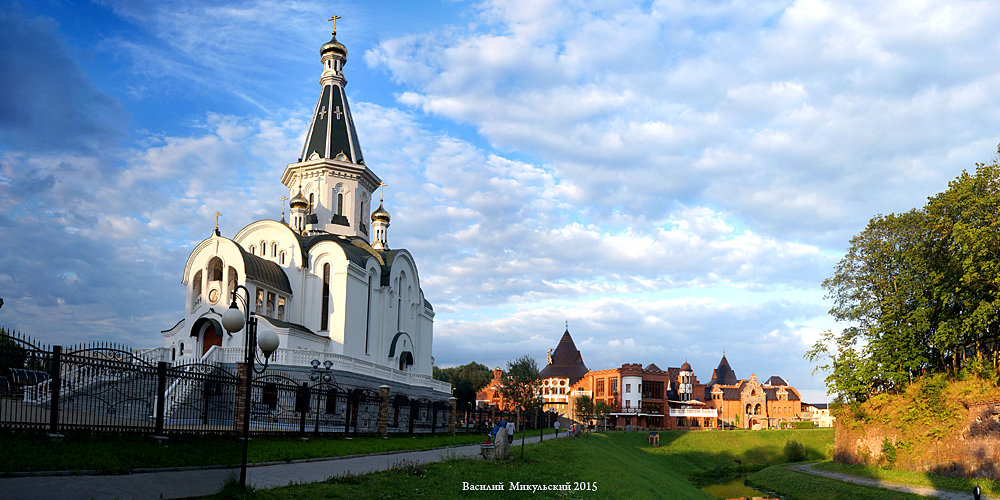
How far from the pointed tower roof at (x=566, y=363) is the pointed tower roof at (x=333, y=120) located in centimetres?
4967

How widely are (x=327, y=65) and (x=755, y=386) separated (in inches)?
2548

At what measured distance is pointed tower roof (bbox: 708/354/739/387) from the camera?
100938mm

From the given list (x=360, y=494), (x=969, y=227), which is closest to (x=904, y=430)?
(x=969, y=227)

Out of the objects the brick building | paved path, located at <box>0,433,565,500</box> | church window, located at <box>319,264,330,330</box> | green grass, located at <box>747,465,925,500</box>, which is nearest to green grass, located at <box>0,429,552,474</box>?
paved path, located at <box>0,433,565,500</box>

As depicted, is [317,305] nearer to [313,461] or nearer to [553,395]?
[313,461]

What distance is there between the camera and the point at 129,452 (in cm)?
1344

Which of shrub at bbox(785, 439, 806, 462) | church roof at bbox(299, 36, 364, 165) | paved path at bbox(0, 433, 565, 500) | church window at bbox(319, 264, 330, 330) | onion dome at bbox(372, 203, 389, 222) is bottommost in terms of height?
shrub at bbox(785, 439, 806, 462)

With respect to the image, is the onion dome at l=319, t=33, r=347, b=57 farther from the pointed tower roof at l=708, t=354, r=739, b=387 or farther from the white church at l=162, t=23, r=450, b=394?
the pointed tower roof at l=708, t=354, r=739, b=387

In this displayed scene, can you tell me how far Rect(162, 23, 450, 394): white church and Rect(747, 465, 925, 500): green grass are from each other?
67.4 feet

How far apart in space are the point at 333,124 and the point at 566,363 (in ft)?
179

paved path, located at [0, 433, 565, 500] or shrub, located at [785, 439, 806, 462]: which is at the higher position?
paved path, located at [0, 433, 565, 500]

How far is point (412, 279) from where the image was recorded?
48.7 m

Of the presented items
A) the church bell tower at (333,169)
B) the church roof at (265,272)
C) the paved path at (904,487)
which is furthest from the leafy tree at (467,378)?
the paved path at (904,487)

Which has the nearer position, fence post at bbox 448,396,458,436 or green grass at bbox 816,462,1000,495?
green grass at bbox 816,462,1000,495
